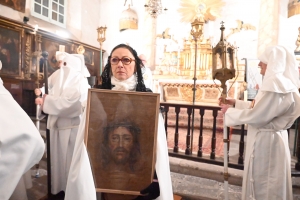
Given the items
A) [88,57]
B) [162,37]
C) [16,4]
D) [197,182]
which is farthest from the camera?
[88,57]

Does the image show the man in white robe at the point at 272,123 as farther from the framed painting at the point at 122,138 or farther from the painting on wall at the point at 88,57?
the painting on wall at the point at 88,57

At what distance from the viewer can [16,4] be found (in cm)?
798

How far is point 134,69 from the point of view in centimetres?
171

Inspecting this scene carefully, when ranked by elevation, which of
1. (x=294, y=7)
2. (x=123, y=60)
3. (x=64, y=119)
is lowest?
(x=64, y=119)

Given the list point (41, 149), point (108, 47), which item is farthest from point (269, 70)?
point (108, 47)

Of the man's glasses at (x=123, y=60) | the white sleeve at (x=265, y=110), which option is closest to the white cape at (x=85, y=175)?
the man's glasses at (x=123, y=60)

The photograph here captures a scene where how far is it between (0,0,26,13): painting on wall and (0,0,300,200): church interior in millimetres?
36

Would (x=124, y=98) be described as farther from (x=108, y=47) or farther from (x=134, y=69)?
(x=108, y=47)

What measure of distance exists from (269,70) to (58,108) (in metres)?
2.49

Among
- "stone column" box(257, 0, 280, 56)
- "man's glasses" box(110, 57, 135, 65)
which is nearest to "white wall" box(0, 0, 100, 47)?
"stone column" box(257, 0, 280, 56)

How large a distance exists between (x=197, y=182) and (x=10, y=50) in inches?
307

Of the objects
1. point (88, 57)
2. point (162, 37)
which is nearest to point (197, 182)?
point (162, 37)

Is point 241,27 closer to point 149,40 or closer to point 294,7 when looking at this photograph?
point 294,7

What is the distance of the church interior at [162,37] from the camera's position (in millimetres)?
7676
